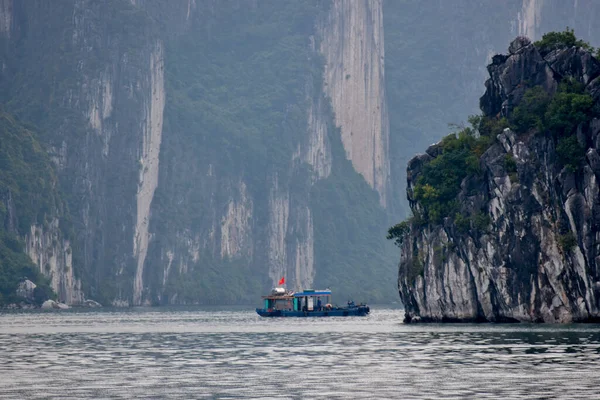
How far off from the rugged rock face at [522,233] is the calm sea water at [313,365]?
780 centimetres

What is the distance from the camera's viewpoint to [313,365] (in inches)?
2532

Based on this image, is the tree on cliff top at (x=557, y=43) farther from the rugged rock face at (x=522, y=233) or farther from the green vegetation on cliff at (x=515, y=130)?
the rugged rock face at (x=522, y=233)

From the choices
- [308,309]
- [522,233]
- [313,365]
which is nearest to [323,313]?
[308,309]

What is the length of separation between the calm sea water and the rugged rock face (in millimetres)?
7799

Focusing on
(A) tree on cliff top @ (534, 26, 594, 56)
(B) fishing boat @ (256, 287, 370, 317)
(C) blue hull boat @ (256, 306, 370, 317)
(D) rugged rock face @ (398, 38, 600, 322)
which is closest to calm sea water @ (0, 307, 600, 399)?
(D) rugged rock face @ (398, 38, 600, 322)

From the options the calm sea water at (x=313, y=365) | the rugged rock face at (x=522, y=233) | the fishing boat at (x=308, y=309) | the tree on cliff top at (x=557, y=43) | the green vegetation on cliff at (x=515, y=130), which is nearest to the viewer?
the calm sea water at (x=313, y=365)

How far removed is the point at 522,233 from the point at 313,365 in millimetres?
48657

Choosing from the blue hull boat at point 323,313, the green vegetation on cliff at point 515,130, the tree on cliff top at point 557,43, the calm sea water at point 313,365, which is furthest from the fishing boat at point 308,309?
the calm sea water at point 313,365

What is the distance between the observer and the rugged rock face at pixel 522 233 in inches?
4075

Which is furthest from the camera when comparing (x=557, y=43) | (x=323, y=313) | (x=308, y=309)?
(x=308, y=309)

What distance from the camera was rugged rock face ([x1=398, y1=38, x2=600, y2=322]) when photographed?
A: 104 metres

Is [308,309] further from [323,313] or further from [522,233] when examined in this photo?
[522,233]

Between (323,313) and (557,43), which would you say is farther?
(323,313)

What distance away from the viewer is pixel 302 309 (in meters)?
168
